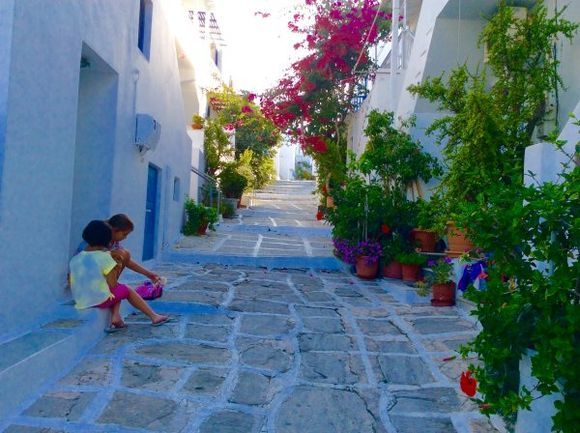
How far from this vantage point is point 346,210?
8.03 m

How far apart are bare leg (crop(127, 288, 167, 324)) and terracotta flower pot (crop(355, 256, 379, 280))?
3601mm

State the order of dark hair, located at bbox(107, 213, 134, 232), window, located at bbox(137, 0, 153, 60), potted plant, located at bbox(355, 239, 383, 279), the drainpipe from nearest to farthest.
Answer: dark hair, located at bbox(107, 213, 134, 232)
window, located at bbox(137, 0, 153, 60)
potted plant, located at bbox(355, 239, 383, 279)
the drainpipe

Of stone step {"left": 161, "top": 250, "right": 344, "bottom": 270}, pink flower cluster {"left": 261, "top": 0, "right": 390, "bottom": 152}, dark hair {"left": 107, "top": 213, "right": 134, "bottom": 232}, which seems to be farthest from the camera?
pink flower cluster {"left": 261, "top": 0, "right": 390, "bottom": 152}

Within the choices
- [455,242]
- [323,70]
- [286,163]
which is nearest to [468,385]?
[455,242]

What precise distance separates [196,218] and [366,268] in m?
4.63

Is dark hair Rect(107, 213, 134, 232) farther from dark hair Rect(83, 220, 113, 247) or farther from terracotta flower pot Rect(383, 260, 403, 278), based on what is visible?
terracotta flower pot Rect(383, 260, 403, 278)

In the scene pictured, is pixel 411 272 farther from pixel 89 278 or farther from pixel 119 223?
pixel 89 278

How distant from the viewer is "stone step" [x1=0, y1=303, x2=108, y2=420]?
325 cm

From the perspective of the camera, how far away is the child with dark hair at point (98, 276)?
452 cm

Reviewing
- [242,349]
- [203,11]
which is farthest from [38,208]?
[203,11]

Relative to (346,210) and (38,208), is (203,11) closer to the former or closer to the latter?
(346,210)

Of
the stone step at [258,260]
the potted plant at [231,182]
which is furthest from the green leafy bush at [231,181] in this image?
the stone step at [258,260]

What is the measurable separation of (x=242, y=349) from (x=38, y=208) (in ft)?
6.63

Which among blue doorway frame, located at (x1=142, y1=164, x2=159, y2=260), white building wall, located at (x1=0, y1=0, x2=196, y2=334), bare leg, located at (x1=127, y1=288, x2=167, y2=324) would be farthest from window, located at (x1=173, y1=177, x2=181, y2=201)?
bare leg, located at (x1=127, y1=288, x2=167, y2=324)
